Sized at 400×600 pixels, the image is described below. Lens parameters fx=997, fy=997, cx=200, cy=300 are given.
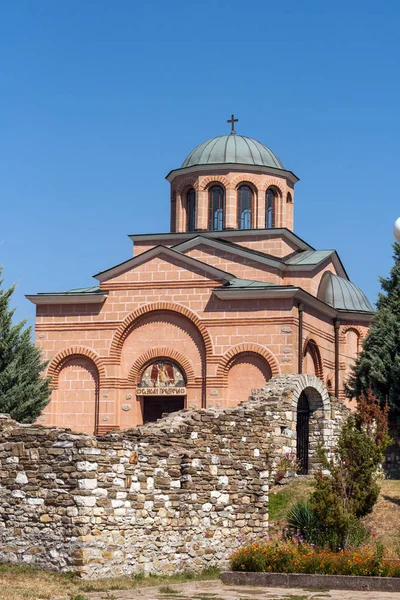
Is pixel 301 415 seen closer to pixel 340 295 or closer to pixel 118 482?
pixel 118 482

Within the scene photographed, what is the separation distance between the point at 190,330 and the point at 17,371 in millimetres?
5896

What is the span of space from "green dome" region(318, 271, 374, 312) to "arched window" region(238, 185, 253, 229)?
2958 mm

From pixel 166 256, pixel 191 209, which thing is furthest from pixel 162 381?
pixel 191 209

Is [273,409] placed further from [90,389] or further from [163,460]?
[90,389]

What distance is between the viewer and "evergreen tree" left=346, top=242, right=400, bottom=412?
2430 centimetres

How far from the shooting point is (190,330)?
2677cm

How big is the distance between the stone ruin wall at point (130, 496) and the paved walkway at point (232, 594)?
0.74 m

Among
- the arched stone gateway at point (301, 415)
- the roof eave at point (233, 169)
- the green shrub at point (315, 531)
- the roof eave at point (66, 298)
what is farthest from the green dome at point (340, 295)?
the green shrub at point (315, 531)

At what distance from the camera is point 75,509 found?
41.7 ft

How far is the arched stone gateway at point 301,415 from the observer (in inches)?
781

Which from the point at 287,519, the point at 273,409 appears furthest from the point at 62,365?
the point at 287,519

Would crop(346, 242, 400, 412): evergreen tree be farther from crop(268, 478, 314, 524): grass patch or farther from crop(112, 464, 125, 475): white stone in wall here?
crop(112, 464, 125, 475): white stone in wall

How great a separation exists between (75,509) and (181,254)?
14952mm

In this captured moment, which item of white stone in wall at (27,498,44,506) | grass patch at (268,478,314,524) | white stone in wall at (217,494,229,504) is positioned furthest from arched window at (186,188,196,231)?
white stone in wall at (27,498,44,506)
